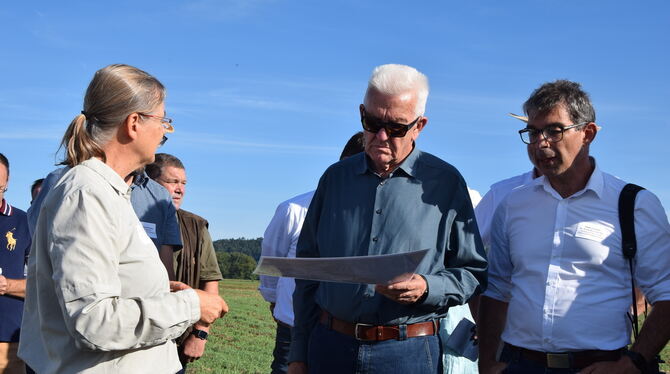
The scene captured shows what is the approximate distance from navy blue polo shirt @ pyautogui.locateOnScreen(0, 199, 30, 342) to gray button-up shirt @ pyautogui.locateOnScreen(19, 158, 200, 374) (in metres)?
4.74

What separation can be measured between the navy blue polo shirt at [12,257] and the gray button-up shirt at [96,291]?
474 cm

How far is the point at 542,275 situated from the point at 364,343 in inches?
46.2

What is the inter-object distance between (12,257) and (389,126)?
17.1ft

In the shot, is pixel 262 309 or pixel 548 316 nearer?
pixel 548 316

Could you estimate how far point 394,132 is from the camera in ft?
14.2

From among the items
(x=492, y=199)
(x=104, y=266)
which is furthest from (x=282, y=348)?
(x=104, y=266)

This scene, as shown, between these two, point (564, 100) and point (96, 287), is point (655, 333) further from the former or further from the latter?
point (96, 287)

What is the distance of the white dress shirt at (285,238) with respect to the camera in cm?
727

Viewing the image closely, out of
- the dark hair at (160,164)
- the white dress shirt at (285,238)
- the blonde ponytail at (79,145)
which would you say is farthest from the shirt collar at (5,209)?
the blonde ponytail at (79,145)

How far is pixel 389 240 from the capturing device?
4.30 metres

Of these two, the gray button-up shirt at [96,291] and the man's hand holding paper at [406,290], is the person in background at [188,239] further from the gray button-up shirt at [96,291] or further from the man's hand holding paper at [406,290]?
the gray button-up shirt at [96,291]

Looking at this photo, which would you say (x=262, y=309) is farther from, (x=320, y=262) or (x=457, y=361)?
(x=320, y=262)

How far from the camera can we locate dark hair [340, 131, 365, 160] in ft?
22.7

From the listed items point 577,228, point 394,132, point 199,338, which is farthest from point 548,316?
point 199,338
